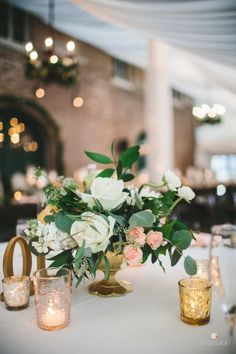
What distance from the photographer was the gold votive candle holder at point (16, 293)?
1.01 meters

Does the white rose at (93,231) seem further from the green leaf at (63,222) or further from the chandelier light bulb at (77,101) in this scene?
the chandelier light bulb at (77,101)

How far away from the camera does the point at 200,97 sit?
11914 mm

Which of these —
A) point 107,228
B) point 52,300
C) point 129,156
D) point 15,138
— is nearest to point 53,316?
point 52,300

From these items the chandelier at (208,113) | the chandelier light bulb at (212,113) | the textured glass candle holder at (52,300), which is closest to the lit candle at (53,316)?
the textured glass candle holder at (52,300)

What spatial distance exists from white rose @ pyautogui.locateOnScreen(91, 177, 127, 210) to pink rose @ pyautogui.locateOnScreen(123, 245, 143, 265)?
0.42 feet

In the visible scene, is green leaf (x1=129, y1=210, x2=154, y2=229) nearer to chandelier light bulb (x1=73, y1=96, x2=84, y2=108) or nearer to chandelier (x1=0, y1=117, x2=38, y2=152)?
chandelier light bulb (x1=73, y1=96, x2=84, y2=108)

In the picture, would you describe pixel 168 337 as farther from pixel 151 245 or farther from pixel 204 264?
pixel 204 264

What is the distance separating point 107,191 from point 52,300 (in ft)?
1.03

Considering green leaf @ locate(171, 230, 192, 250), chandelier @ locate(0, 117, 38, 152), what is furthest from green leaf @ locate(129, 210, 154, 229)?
chandelier @ locate(0, 117, 38, 152)

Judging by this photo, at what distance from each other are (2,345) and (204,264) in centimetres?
71

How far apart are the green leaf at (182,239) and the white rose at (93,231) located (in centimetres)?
19

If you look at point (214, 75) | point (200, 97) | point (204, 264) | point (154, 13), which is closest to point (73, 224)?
point (204, 264)

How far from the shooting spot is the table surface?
81 centimetres

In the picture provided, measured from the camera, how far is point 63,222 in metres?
0.96
